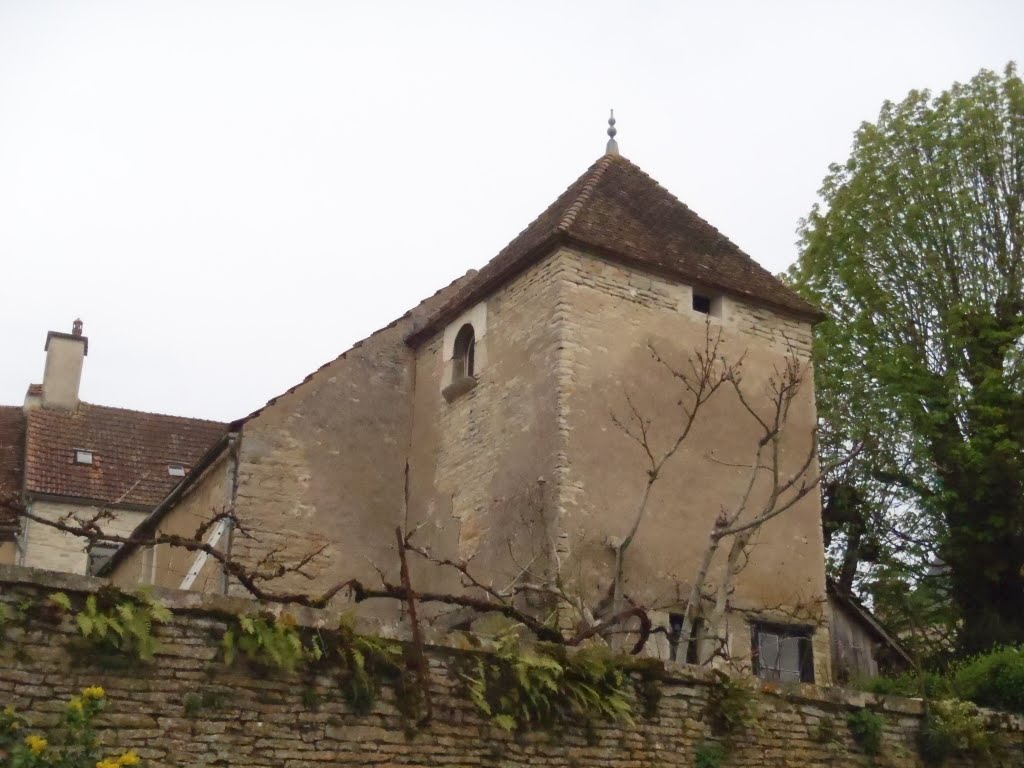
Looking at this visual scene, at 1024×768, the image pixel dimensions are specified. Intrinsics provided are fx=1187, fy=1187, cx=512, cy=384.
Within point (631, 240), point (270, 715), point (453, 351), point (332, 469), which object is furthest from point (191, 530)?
point (270, 715)

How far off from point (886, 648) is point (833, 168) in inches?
419

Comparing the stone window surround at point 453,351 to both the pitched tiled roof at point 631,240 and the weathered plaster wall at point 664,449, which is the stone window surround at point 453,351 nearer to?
the pitched tiled roof at point 631,240

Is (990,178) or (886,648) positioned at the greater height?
(990,178)

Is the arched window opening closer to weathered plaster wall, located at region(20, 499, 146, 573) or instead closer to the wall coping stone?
the wall coping stone

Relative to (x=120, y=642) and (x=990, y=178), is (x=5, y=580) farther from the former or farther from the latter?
(x=990, y=178)

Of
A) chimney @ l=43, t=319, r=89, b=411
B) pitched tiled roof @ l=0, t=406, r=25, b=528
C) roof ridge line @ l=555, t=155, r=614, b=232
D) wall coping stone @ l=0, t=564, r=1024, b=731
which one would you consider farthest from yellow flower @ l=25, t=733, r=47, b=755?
chimney @ l=43, t=319, r=89, b=411

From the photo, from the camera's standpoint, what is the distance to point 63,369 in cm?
2872

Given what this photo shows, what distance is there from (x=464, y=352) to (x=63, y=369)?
14844 mm

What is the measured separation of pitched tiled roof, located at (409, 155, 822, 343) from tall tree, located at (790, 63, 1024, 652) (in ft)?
15.0

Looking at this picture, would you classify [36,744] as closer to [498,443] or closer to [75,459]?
[498,443]

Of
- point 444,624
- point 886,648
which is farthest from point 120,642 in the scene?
point 886,648

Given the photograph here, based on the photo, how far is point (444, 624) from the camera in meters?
15.7

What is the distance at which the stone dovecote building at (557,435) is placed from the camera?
15141 mm

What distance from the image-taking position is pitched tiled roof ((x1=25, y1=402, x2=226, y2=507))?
25.9 m
